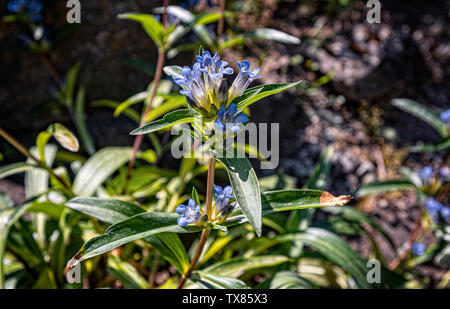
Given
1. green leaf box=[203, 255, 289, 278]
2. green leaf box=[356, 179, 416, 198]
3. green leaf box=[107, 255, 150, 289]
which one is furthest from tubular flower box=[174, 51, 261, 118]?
green leaf box=[356, 179, 416, 198]

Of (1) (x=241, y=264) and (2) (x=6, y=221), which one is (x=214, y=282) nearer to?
(1) (x=241, y=264)

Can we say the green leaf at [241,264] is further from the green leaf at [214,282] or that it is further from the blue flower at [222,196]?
the blue flower at [222,196]

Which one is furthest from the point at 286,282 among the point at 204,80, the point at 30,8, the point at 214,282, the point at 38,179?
the point at 30,8

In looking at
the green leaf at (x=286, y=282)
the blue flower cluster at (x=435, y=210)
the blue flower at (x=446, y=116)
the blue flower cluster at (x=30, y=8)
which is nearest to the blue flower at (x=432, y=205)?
the blue flower cluster at (x=435, y=210)

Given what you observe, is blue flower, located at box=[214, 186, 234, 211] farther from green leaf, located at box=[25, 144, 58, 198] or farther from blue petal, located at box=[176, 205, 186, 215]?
green leaf, located at box=[25, 144, 58, 198]

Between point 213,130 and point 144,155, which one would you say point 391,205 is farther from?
point 213,130
